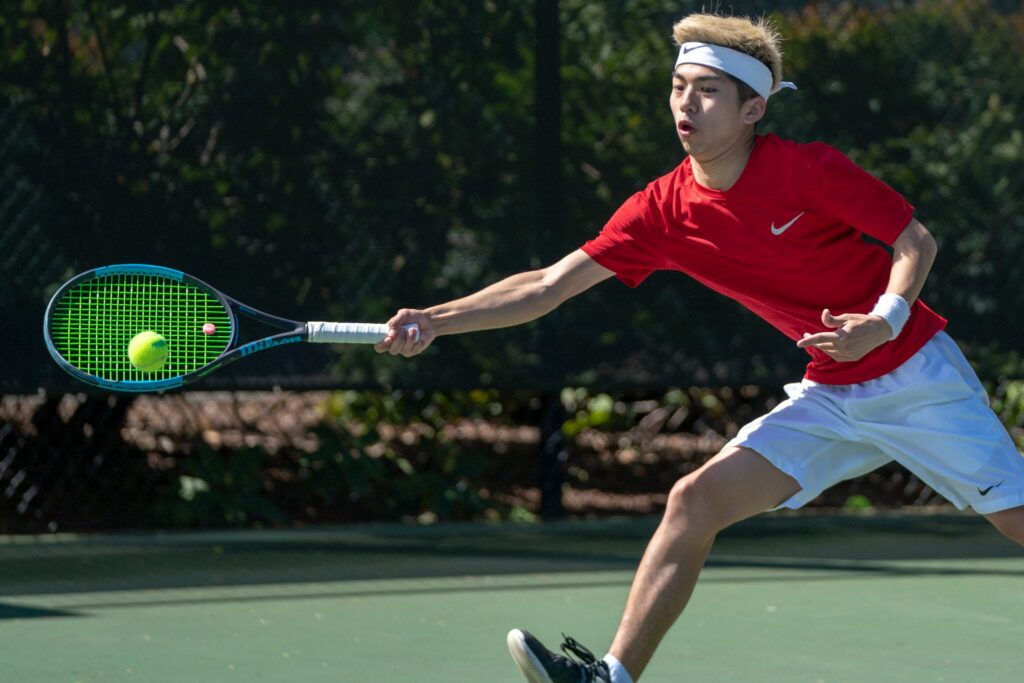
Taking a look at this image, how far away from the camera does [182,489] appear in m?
6.29

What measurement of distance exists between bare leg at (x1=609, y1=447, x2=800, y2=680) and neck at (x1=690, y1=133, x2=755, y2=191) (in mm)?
577

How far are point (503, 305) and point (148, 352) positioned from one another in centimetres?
78

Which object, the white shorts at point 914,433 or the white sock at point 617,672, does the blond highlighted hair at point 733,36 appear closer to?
the white shorts at point 914,433

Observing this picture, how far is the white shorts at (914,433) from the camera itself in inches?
141

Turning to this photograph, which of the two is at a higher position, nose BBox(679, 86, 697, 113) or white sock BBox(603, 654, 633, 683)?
nose BBox(679, 86, 697, 113)

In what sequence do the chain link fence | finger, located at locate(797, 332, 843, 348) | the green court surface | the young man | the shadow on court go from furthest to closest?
the chain link fence → the shadow on court → the green court surface → the young man → finger, located at locate(797, 332, 843, 348)

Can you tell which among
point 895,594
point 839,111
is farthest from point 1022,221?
point 895,594

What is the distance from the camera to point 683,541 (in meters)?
3.48

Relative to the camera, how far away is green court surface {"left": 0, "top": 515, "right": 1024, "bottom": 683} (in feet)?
13.8

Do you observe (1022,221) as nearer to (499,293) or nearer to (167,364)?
(499,293)

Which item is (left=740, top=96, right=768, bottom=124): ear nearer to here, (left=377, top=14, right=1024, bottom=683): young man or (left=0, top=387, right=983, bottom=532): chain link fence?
(left=377, top=14, right=1024, bottom=683): young man

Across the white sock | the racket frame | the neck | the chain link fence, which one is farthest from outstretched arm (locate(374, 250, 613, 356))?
the chain link fence

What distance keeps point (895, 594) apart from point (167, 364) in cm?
247

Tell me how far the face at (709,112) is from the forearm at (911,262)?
1.36ft
